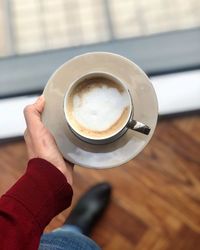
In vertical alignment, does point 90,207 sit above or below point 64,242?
below

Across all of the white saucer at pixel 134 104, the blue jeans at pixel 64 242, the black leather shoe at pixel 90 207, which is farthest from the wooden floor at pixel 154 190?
the white saucer at pixel 134 104

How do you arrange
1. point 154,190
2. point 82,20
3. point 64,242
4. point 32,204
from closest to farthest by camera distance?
point 32,204, point 64,242, point 154,190, point 82,20

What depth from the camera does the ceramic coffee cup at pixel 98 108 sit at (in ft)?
1.91

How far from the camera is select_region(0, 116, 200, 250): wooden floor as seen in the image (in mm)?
966

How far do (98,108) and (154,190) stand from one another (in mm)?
457

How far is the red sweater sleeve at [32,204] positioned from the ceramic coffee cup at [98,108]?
7cm

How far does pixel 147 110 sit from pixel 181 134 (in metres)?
0.44

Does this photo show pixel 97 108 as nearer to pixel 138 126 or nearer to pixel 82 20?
pixel 138 126

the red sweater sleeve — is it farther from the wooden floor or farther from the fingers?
the wooden floor

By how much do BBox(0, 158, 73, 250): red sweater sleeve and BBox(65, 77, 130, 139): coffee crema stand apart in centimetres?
7

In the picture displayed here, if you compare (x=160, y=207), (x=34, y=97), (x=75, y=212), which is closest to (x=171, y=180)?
(x=160, y=207)

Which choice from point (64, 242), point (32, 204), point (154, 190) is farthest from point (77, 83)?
point (154, 190)

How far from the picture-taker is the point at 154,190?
39.1 inches

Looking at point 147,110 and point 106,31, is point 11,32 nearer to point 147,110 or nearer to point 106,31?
point 106,31
